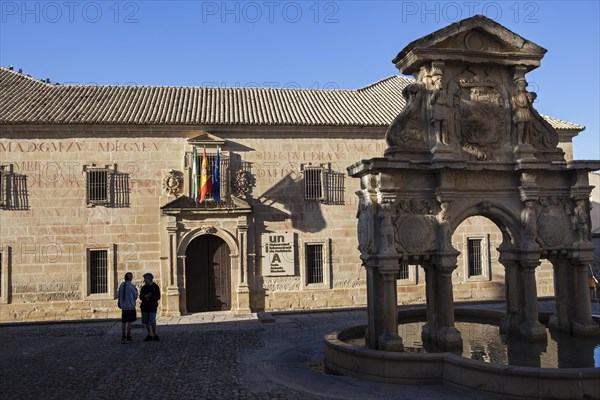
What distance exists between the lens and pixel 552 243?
33.9 ft

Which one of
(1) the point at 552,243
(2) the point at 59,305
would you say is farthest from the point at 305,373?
(2) the point at 59,305

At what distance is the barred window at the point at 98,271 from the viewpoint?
61.5 ft

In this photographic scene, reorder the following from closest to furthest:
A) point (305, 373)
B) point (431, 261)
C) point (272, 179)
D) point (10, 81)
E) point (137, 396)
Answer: point (137, 396) → point (305, 373) → point (431, 261) → point (272, 179) → point (10, 81)

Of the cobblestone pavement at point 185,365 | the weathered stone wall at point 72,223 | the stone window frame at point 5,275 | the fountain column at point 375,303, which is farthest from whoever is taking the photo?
the weathered stone wall at point 72,223

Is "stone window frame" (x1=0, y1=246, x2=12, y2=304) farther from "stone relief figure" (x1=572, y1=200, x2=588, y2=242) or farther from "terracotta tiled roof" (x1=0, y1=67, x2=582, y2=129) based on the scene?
"stone relief figure" (x1=572, y1=200, x2=588, y2=242)

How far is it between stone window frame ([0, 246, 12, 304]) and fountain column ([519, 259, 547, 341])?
15.5 m

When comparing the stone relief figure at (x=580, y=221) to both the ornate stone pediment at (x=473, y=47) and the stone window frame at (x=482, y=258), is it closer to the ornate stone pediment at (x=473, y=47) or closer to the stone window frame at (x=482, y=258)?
the ornate stone pediment at (x=473, y=47)

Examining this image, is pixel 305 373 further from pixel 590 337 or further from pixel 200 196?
pixel 200 196

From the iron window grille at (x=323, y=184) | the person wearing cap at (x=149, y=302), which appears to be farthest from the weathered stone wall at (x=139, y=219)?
the person wearing cap at (x=149, y=302)

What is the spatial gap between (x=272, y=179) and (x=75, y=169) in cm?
656

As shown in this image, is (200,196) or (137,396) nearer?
(137,396)

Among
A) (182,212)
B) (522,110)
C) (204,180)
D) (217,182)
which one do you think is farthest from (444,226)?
(182,212)

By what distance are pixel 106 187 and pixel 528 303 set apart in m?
13.9

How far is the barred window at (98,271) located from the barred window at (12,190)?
2.68 metres
